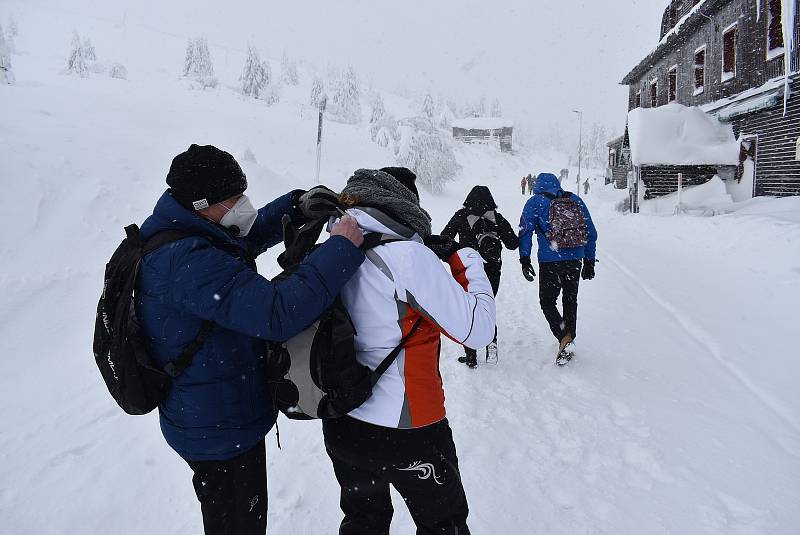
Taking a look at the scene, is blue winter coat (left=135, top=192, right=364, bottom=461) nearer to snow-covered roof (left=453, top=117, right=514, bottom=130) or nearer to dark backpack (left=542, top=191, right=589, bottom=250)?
dark backpack (left=542, top=191, right=589, bottom=250)

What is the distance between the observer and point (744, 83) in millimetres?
15516

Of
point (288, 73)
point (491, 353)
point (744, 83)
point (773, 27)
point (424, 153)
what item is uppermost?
point (288, 73)

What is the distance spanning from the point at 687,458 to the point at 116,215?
36.6 feet

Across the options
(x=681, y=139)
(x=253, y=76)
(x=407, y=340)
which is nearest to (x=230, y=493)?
(x=407, y=340)

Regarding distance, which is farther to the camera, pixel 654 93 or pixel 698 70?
pixel 654 93

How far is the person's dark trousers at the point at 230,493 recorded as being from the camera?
6.36 ft

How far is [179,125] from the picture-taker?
2197 cm

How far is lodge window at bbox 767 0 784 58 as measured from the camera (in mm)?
13828

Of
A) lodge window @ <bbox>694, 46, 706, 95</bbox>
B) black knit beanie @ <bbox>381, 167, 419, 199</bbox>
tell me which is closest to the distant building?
lodge window @ <bbox>694, 46, 706, 95</bbox>

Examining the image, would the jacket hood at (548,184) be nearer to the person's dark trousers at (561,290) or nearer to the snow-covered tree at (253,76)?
the person's dark trousers at (561,290)

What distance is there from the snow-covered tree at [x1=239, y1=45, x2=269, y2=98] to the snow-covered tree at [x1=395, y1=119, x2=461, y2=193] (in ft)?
81.9

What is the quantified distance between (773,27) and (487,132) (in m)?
73.5

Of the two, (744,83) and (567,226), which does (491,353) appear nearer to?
(567,226)

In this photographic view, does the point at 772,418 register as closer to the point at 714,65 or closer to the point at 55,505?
the point at 55,505
